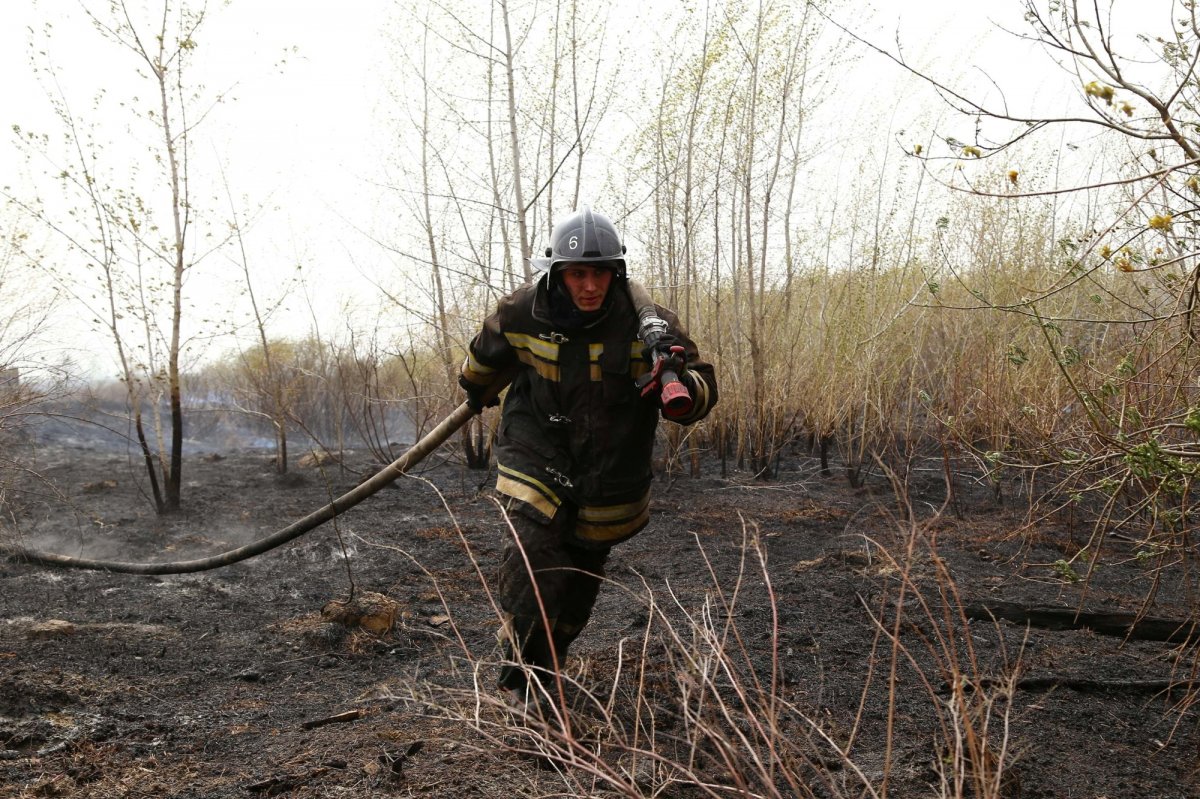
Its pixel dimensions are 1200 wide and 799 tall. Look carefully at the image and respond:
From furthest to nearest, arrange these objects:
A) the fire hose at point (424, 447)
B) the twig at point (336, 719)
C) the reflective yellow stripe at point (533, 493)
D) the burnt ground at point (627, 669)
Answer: the twig at point (336, 719)
the reflective yellow stripe at point (533, 493)
the fire hose at point (424, 447)
the burnt ground at point (627, 669)

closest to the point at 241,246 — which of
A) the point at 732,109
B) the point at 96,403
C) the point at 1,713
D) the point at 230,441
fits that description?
the point at 96,403

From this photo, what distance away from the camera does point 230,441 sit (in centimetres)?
1384

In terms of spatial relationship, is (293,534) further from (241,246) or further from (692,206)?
(692,206)

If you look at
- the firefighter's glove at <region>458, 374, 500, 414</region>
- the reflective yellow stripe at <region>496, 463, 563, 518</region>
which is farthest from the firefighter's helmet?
the reflective yellow stripe at <region>496, 463, 563, 518</region>

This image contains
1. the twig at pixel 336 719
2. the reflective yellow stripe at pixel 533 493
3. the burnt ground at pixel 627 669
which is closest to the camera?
the burnt ground at pixel 627 669

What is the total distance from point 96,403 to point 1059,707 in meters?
6.27

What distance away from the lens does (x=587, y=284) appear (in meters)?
2.89

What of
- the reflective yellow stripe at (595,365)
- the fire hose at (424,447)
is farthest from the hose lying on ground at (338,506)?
the reflective yellow stripe at (595,365)

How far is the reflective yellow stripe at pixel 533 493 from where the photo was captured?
2844mm

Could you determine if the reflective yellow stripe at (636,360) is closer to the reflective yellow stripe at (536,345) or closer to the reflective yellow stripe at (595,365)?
the reflective yellow stripe at (595,365)

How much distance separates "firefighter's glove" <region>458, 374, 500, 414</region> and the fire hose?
13mm

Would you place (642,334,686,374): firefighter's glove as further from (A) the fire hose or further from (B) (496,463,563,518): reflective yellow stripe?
(B) (496,463,563,518): reflective yellow stripe

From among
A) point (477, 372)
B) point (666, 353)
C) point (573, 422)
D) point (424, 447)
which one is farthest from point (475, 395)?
point (666, 353)

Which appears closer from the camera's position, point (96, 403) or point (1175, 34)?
point (1175, 34)
